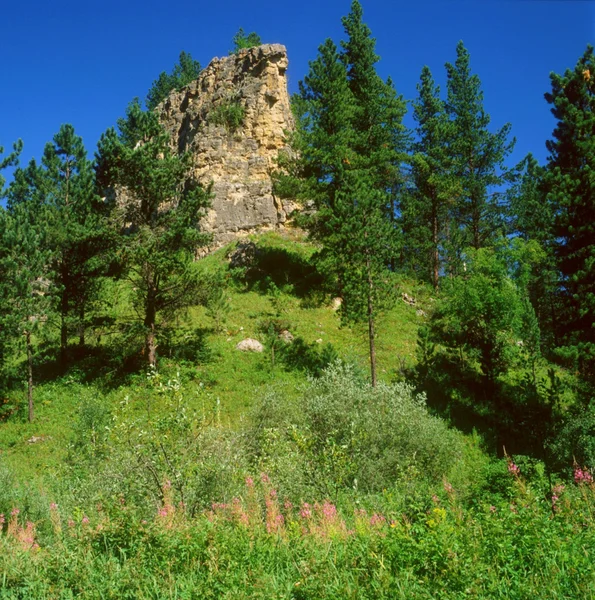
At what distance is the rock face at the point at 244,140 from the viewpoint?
1625 inches

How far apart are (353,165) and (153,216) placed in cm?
1262

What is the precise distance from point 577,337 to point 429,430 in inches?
320

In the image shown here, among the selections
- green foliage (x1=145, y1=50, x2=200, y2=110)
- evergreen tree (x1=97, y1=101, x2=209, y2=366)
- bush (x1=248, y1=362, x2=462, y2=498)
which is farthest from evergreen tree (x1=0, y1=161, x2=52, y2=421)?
green foliage (x1=145, y1=50, x2=200, y2=110)

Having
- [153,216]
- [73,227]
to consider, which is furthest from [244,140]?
[73,227]

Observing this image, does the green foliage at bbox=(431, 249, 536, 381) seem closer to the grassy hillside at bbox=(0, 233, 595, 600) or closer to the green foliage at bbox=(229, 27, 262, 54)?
the grassy hillside at bbox=(0, 233, 595, 600)

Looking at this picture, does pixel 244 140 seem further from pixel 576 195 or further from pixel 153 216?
pixel 576 195

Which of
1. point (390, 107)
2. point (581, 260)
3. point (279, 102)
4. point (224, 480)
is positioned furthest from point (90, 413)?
point (279, 102)

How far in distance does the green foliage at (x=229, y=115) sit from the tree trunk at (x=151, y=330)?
25.3 m

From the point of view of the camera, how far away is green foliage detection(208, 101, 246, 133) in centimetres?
4316

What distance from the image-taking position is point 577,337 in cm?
1875

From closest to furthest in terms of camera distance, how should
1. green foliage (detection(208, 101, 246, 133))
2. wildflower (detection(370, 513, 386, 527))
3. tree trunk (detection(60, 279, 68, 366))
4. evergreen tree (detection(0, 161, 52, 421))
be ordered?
wildflower (detection(370, 513, 386, 527)), evergreen tree (detection(0, 161, 52, 421)), tree trunk (detection(60, 279, 68, 366)), green foliage (detection(208, 101, 246, 133))

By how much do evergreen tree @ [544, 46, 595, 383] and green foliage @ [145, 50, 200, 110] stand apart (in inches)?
2294

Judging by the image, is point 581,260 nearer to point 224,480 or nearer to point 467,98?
point 224,480

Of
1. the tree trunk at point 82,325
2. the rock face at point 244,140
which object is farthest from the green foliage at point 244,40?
the tree trunk at point 82,325
